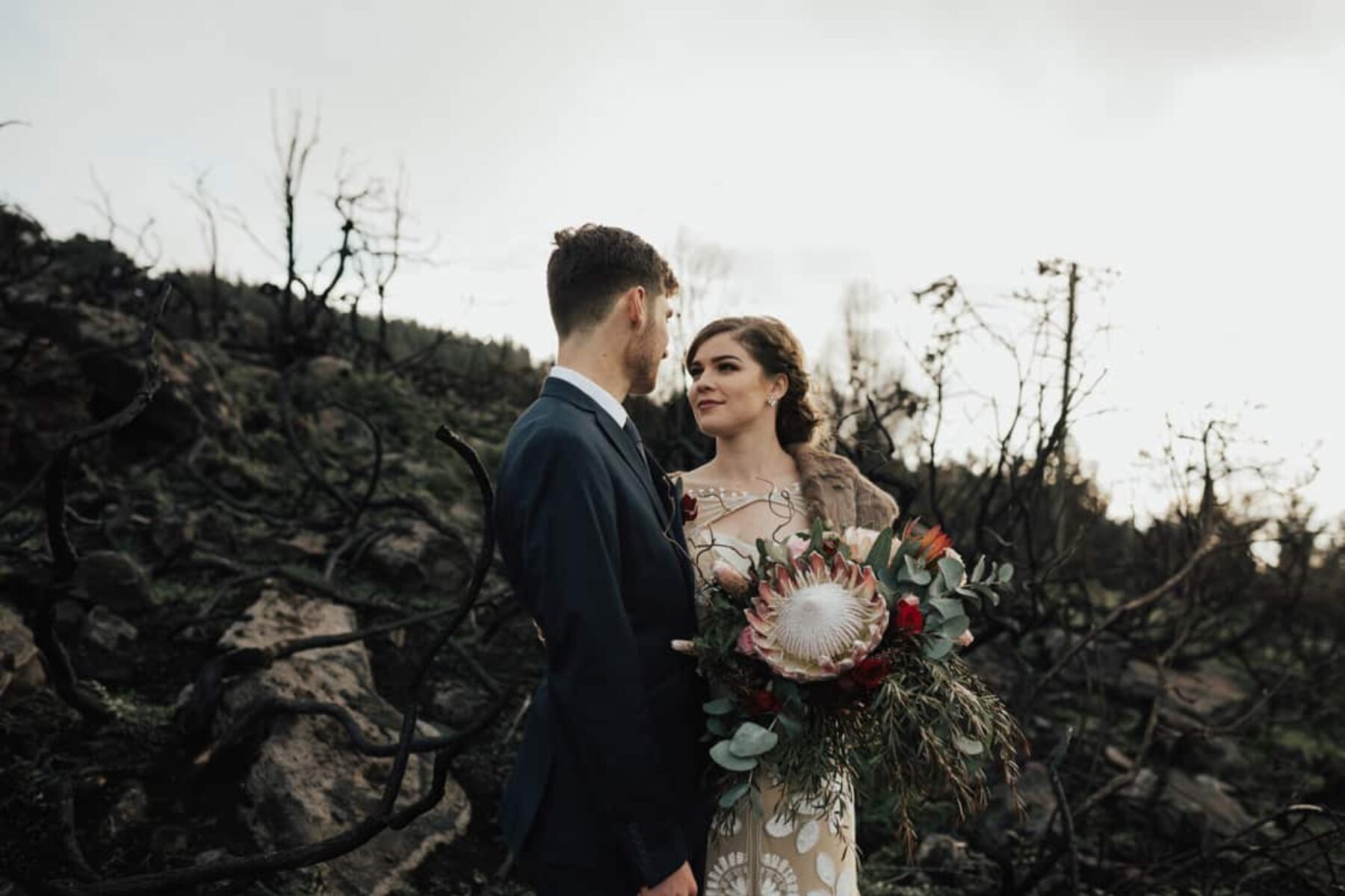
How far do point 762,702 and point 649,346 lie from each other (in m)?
0.95

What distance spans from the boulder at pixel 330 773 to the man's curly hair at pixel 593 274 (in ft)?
7.82

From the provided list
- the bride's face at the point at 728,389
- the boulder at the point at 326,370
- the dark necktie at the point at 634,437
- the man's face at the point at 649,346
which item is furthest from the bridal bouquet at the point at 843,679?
the boulder at the point at 326,370

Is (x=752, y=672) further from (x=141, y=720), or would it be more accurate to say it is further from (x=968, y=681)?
(x=141, y=720)

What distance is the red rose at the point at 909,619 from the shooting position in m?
2.12

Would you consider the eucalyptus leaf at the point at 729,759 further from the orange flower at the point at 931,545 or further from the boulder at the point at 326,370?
the boulder at the point at 326,370

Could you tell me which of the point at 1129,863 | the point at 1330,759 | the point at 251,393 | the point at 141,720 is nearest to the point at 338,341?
the point at 251,393

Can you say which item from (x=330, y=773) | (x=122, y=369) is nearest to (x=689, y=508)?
(x=330, y=773)

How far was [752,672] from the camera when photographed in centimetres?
214

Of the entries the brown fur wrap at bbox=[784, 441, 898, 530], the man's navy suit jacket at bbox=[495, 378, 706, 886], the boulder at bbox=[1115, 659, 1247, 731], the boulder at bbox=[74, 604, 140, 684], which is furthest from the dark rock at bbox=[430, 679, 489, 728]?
the boulder at bbox=[1115, 659, 1247, 731]

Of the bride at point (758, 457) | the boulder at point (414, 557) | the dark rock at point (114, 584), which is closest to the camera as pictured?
the bride at point (758, 457)

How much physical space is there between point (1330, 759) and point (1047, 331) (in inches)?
194

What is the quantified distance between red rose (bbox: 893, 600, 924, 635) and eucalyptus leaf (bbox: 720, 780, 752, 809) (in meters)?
0.51

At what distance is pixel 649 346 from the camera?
7.98 ft

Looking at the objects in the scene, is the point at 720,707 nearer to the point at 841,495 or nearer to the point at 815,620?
the point at 815,620
